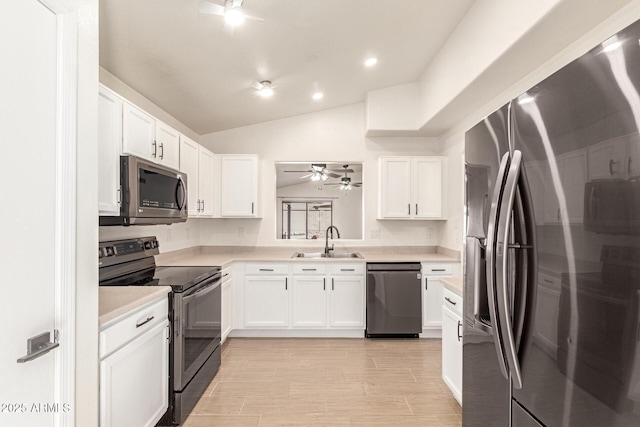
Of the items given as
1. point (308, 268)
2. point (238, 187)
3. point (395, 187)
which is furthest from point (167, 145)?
point (395, 187)

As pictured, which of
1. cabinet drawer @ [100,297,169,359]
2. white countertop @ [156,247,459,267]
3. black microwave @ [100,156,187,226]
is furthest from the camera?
white countertop @ [156,247,459,267]

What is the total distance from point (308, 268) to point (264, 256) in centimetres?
61

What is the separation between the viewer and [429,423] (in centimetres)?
222

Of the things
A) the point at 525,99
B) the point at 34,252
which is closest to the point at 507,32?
the point at 525,99

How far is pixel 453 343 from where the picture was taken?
2.32m

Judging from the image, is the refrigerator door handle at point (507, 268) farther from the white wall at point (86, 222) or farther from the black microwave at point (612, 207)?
the white wall at point (86, 222)

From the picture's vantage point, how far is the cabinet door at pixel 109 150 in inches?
74.0

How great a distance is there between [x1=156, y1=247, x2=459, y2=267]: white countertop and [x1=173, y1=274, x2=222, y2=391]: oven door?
61 cm

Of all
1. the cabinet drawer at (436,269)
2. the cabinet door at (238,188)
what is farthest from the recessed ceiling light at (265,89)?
the cabinet drawer at (436,269)

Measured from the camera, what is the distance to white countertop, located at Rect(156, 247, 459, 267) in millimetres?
3559

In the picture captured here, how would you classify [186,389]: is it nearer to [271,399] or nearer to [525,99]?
[271,399]

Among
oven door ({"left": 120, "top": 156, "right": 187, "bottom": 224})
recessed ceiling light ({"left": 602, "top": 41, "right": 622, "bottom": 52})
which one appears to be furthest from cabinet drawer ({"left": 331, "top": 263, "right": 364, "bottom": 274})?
recessed ceiling light ({"left": 602, "top": 41, "right": 622, "bottom": 52})

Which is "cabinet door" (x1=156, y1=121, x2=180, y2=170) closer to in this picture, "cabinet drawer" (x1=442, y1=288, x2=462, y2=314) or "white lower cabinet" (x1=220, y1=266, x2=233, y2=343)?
"white lower cabinet" (x1=220, y1=266, x2=233, y2=343)

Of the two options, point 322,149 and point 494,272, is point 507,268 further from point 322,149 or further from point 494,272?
point 322,149
